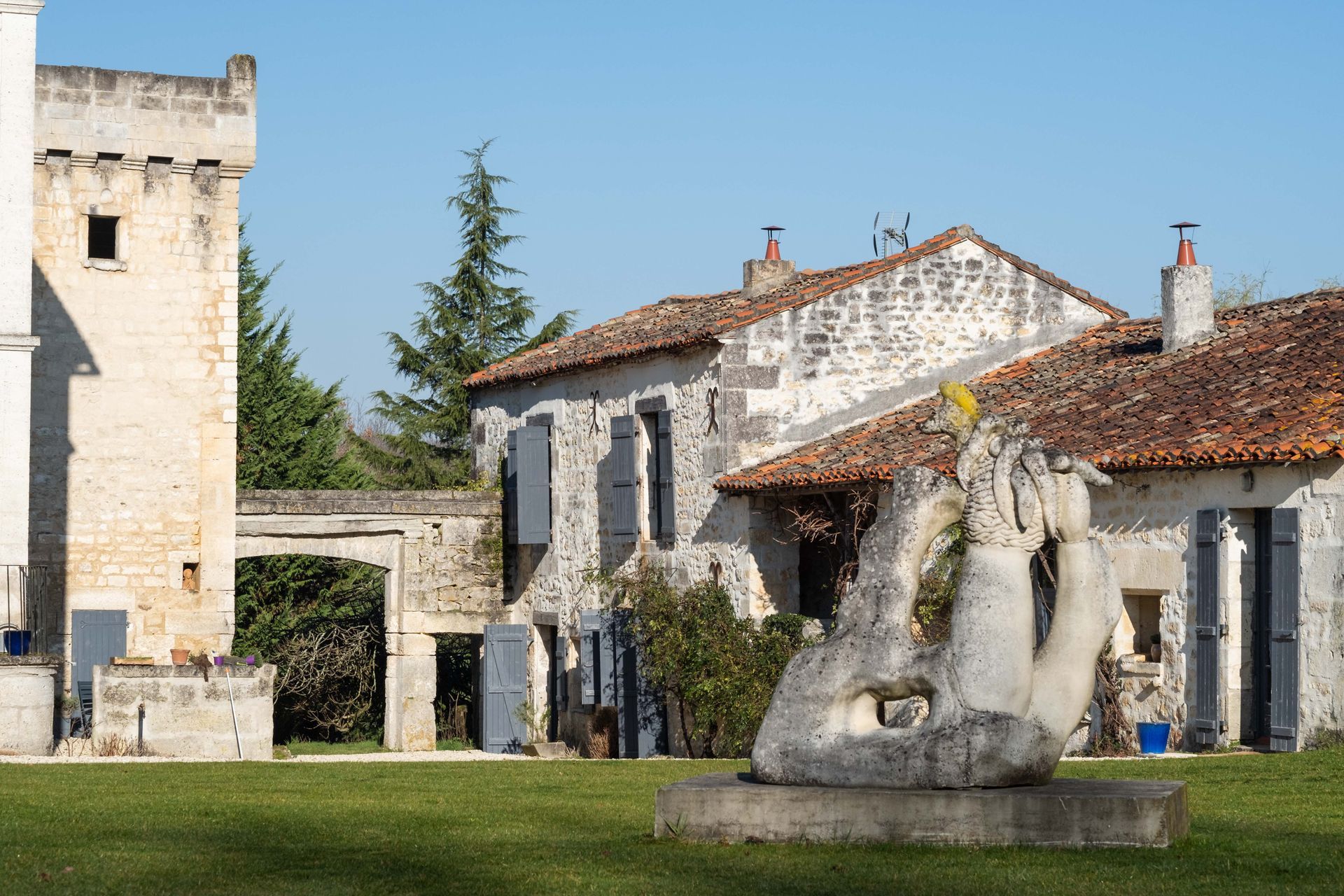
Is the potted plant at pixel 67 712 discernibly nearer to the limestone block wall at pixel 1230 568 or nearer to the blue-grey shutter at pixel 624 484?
the blue-grey shutter at pixel 624 484

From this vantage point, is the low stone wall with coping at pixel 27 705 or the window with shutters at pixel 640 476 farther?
the window with shutters at pixel 640 476

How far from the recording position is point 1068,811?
23.5ft

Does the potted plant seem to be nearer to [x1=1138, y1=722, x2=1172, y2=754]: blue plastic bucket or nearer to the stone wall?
the stone wall

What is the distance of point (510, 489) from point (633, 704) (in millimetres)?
4000

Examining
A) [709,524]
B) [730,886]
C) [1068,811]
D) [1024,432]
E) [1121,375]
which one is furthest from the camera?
[709,524]

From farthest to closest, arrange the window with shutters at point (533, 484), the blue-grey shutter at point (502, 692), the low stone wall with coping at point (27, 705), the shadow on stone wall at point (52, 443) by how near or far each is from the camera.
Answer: the blue-grey shutter at point (502, 692)
the window with shutters at point (533, 484)
the shadow on stone wall at point (52, 443)
the low stone wall with coping at point (27, 705)

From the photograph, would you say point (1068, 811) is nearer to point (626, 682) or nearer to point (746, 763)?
point (746, 763)

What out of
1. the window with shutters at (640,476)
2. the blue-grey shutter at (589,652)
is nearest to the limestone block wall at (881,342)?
the window with shutters at (640,476)

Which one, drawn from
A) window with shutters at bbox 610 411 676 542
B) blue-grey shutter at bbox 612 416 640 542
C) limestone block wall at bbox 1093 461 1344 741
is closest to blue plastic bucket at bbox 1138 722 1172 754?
limestone block wall at bbox 1093 461 1344 741

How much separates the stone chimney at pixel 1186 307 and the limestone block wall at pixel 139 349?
914cm

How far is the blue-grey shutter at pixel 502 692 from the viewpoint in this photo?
21953mm

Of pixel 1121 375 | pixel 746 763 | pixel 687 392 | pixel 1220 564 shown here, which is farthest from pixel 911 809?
pixel 687 392

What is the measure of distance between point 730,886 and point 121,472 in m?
12.9

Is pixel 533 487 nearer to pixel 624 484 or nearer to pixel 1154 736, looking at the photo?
pixel 624 484
